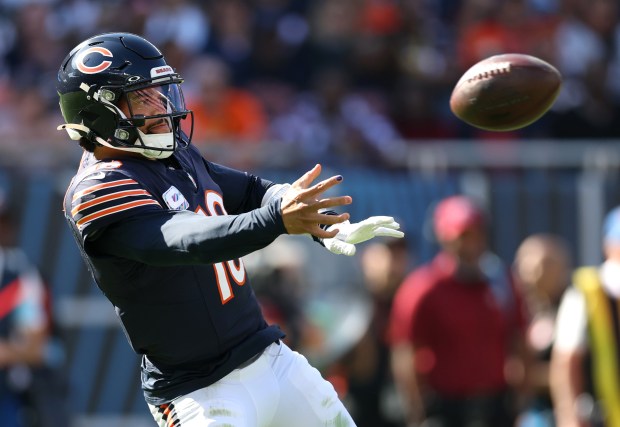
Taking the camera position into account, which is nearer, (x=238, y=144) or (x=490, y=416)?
(x=490, y=416)

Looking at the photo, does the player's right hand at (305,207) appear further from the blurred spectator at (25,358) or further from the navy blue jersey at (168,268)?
the blurred spectator at (25,358)

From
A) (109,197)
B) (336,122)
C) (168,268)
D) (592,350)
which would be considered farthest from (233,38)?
(109,197)

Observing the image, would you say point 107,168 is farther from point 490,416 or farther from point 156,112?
point 490,416

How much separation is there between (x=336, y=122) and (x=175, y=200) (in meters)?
5.69

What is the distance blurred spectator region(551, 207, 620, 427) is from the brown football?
1630 millimetres

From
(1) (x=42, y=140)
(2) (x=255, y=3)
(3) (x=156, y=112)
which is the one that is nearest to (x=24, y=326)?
(1) (x=42, y=140)

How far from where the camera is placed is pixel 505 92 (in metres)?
4.79

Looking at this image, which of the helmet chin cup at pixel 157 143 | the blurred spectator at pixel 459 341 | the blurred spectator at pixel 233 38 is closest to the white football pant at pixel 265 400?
the helmet chin cup at pixel 157 143

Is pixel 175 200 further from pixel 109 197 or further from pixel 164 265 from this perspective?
pixel 164 265

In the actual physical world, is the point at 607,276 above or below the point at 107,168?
below

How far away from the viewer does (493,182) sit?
873 centimetres

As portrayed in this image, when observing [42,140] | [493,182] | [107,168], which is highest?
[107,168]

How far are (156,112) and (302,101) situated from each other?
19.0 feet

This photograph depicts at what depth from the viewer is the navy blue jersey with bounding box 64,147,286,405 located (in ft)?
12.8
